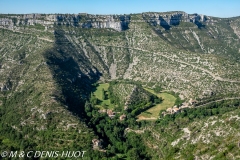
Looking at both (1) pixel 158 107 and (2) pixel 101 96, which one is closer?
(1) pixel 158 107

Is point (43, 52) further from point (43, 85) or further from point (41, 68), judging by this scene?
point (43, 85)

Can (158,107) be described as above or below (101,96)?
below

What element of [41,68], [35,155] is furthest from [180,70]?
[35,155]

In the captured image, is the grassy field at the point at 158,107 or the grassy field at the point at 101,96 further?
the grassy field at the point at 101,96

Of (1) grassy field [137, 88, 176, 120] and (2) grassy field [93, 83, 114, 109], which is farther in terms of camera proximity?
(2) grassy field [93, 83, 114, 109]

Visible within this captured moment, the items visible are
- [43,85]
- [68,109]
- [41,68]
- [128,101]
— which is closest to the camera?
[68,109]

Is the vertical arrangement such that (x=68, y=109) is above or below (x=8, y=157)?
above

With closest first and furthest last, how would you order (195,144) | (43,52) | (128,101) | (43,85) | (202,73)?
(195,144)
(43,85)
(128,101)
(202,73)
(43,52)

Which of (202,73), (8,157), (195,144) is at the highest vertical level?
(202,73)
